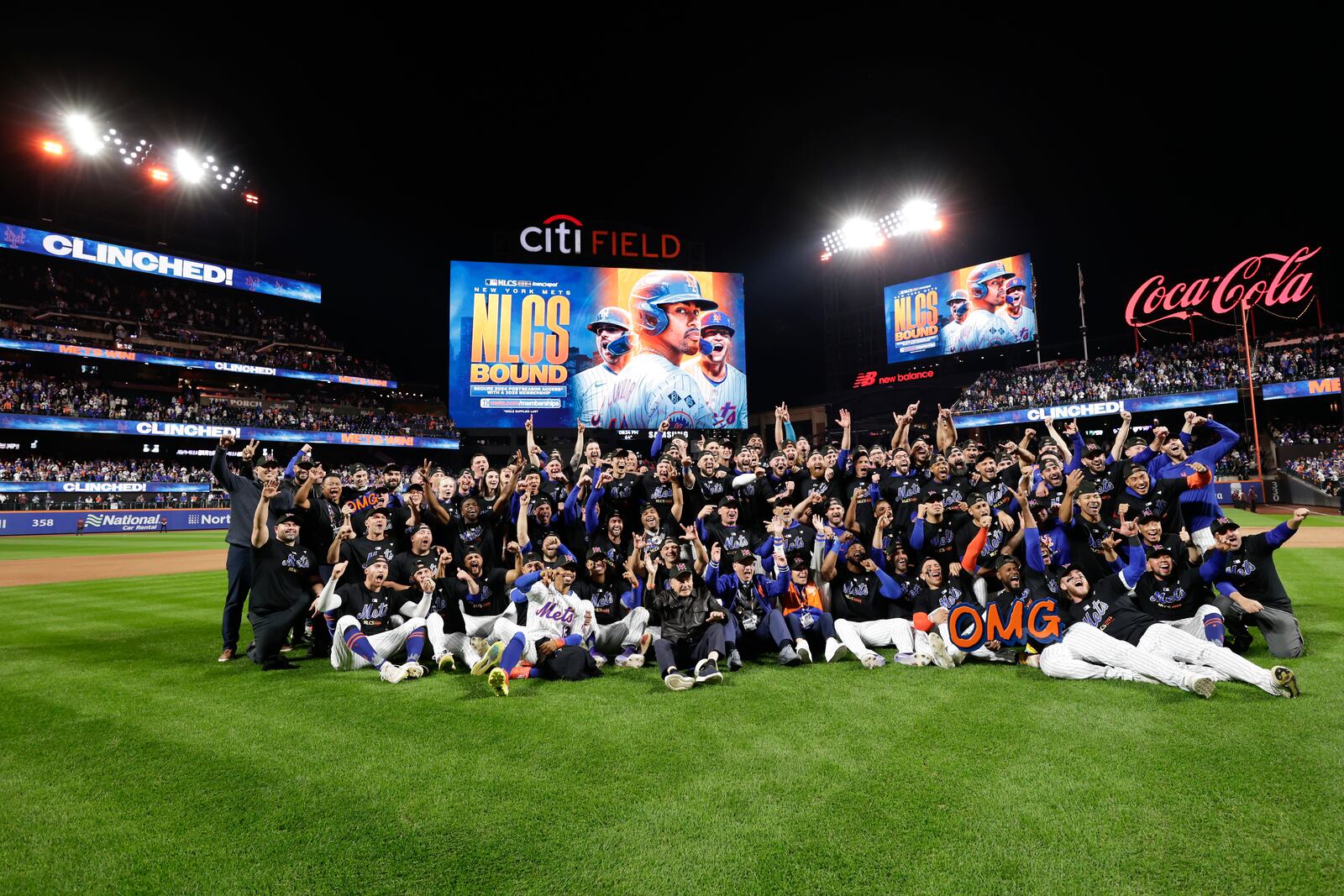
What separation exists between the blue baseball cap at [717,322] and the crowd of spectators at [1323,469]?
26.9 m

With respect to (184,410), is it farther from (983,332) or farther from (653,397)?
(983,332)

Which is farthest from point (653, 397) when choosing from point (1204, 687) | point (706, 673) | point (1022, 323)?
point (1204, 687)

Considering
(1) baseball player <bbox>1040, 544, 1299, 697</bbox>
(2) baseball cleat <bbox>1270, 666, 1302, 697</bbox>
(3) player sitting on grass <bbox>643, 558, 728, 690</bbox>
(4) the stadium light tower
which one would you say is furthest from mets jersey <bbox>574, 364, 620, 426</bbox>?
(2) baseball cleat <bbox>1270, 666, 1302, 697</bbox>

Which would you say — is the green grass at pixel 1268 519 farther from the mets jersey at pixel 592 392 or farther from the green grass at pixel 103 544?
the green grass at pixel 103 544

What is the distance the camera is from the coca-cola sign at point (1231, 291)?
1372 inches

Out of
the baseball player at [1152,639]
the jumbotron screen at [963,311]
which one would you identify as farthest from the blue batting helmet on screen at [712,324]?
the baseball player at [1152,639]

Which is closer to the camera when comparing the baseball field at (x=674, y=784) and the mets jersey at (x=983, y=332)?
the baseball field at (x=674, y=784)

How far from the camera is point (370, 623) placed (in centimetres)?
750

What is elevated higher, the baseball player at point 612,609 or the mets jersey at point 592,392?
the mets jersey at point 592,392

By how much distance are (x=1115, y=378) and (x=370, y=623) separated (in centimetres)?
4295

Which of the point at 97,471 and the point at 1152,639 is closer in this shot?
the point at 1152,639

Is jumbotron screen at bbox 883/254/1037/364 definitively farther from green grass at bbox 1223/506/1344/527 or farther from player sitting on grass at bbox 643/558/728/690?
player sitting on grass at bbox 643/558/728/690

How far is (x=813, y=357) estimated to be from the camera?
5397 cm

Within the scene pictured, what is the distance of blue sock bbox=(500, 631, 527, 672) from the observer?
6.69 meters
